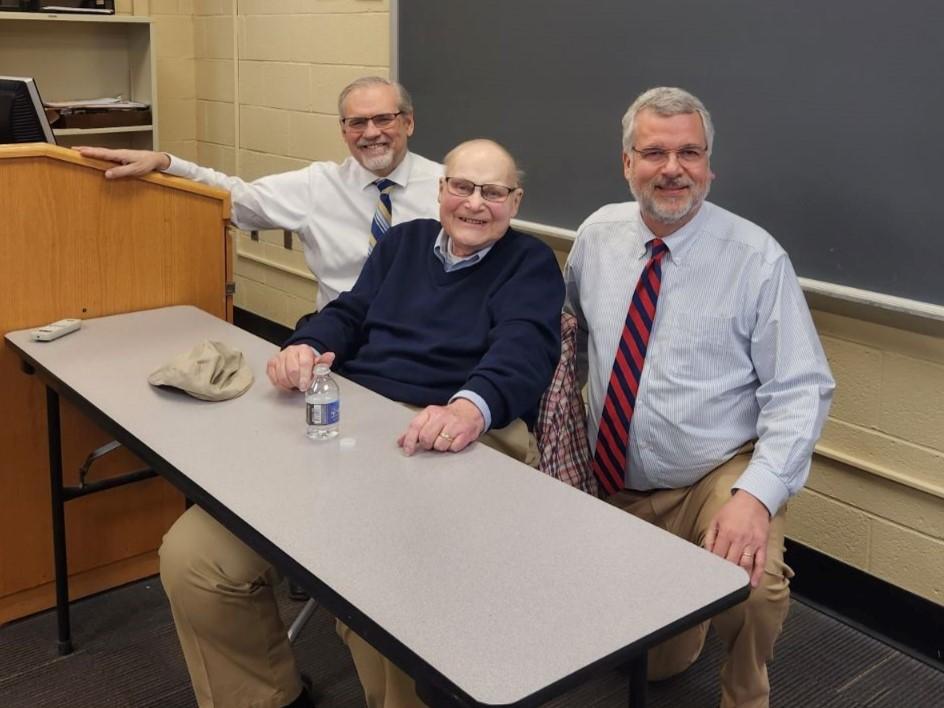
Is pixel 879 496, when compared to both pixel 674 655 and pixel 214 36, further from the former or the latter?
pixel 214 36

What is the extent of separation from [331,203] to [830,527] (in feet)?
5.36

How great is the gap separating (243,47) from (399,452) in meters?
3.51

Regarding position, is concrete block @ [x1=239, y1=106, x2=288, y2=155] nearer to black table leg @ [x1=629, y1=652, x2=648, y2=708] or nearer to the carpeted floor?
the carpeted floor

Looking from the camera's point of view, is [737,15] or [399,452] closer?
[399,452]

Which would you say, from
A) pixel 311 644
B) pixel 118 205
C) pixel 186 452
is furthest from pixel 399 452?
pixel 118 205

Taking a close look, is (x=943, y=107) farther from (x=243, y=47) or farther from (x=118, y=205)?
(x=243, y=47)

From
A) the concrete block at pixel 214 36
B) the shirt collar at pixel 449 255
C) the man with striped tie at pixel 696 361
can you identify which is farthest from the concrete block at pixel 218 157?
the man with striped tie at pixel 696 361

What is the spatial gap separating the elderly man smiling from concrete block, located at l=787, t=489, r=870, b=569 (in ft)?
3.20

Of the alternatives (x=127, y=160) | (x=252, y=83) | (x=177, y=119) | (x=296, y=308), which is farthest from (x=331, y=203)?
(x=177, y=119)

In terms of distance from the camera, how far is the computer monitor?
2.65m

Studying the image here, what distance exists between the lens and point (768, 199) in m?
2.46

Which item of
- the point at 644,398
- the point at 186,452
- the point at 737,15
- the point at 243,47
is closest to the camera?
the point at 186,452

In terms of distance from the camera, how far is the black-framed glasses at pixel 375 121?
8.90 feet

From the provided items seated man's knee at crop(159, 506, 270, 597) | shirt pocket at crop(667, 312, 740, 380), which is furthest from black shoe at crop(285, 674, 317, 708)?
shirt pocket at crop(667, 312, 740, 380)
